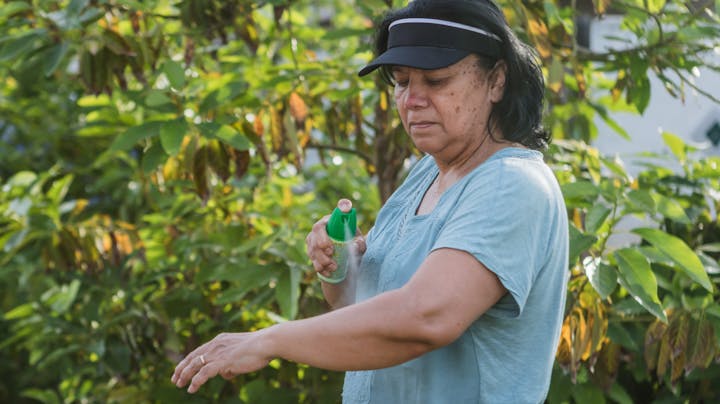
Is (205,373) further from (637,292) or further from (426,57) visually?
(637,292)

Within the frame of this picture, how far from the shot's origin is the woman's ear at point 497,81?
1936 mm

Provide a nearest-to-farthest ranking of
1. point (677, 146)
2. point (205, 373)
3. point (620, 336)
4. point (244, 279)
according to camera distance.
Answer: point (205, 373)
point (620, 336)
point (244, 279)
point (677, 146)

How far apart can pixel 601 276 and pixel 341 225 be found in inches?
38.3

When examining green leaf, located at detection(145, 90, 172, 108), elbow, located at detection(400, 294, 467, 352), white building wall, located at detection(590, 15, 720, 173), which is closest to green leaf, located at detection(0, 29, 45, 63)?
green leaf, located at detection(145, 90, 172, 108)

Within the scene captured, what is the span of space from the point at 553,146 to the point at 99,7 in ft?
4.96

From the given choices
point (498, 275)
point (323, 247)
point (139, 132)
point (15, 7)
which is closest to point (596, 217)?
point (323, 247)

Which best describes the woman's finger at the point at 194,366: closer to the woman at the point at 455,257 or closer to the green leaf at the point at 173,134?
the woman at the point at 455,257

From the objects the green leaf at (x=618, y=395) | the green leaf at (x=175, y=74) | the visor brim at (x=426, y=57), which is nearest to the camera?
the visor brim at (x=426, y=57)

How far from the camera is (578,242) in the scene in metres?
2.77

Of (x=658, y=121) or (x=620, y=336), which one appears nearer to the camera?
(x=620, y=336)

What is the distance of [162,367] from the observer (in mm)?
3730

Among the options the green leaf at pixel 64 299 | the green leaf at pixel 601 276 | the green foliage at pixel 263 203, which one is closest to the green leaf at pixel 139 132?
the green foliage at pixel 263 203

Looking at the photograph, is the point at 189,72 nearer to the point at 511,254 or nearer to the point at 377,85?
the point at 377,85

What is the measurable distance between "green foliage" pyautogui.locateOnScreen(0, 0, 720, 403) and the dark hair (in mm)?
831
